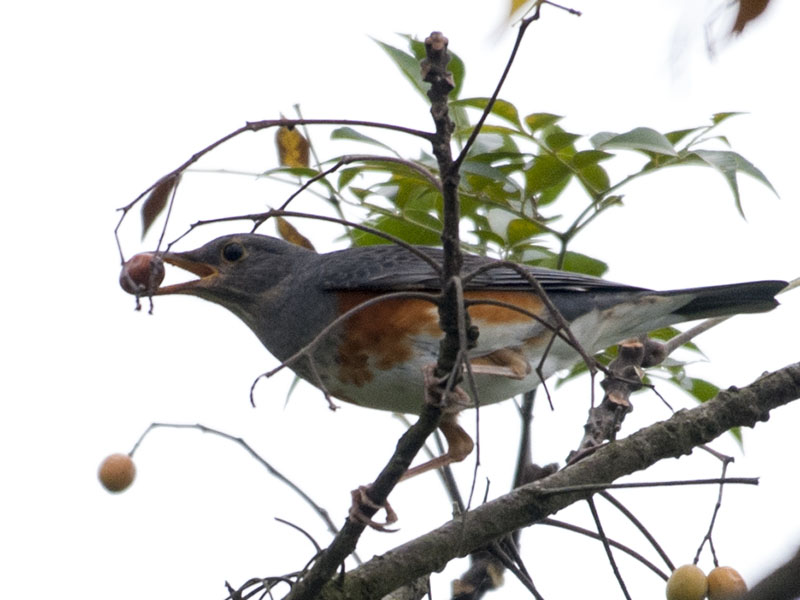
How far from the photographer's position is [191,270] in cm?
596

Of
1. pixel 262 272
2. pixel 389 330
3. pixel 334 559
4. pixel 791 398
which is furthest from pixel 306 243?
pixel 791 398

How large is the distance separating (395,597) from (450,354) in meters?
1.49

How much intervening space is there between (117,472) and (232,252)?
7.20 ft

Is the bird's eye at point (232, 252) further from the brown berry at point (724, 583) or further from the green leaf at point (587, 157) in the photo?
the brown berry at point (724, 583)

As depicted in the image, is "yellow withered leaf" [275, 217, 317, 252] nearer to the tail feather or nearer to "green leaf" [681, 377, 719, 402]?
"green leaf" [681, 377, 719, 402]

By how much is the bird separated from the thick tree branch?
770 millimetres

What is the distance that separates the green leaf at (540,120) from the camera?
Answer: 388 cm

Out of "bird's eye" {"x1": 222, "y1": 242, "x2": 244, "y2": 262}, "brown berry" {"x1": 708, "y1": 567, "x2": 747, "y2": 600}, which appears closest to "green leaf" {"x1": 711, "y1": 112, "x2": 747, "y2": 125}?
"brown berry" {"x1": 708, "y1": 567, "x2": 747, "y2": 600}

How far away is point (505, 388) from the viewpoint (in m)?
4.80

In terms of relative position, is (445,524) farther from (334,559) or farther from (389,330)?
(389,330)

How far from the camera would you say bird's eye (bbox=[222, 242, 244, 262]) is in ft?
19.3

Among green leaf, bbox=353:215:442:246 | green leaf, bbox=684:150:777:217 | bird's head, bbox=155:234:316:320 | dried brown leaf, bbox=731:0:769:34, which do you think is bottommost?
dried brown leaf, bbox=731:0:769:34

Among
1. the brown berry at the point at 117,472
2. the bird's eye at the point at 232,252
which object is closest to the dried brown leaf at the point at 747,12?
the brown berry at the point at 117,472

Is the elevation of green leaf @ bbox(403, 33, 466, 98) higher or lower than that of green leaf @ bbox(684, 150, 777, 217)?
higher
